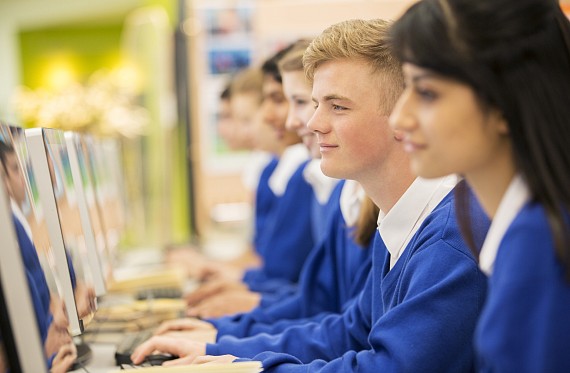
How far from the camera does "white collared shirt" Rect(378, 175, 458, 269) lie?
1.48 meters

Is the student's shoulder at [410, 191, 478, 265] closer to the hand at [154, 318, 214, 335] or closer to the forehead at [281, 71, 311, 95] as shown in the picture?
the hand at [154, 318, 214, 335]

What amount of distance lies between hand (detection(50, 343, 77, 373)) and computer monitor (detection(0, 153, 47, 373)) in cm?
21

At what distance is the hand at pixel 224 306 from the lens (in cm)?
229

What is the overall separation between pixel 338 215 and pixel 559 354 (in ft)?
4.22

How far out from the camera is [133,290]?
9.30ft

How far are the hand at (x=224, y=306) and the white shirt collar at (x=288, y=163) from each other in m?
0.85

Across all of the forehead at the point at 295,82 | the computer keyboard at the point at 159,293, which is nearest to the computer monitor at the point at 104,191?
the computer keyboard at the point at 159,293

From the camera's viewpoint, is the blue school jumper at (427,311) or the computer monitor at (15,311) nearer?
the computer monitor at (15,311)

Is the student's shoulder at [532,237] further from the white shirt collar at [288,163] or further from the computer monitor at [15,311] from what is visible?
the white shirt collar at [288,163]

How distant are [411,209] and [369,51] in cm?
31

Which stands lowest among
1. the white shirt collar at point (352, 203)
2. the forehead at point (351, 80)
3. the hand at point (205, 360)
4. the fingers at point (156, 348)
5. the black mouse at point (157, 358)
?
the black mouse at point (157, 358)

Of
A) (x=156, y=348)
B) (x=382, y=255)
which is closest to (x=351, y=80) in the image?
(x=382, y=255)

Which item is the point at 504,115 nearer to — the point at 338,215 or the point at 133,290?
the point at 338,215

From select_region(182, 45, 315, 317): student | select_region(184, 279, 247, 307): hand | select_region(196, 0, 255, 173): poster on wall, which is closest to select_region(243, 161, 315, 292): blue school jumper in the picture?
select_region(182, 45, 315, 317): student
